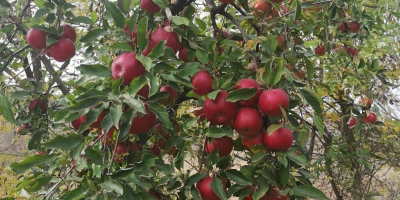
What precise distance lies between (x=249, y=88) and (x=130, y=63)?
29 cm

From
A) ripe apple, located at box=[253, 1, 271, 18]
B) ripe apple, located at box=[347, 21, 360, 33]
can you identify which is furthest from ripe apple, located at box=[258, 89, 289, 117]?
ripe apple, located at box=[347, 21, 360, 33]

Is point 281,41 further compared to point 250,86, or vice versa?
point 281,41

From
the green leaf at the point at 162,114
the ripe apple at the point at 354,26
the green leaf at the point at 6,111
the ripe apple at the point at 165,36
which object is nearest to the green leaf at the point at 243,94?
the green leaf at the point at 162,114

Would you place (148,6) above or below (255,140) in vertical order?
above

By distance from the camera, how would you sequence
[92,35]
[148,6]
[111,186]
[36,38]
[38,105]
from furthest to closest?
[38,105], [36,38], [148,6], [92,35], [111,186]

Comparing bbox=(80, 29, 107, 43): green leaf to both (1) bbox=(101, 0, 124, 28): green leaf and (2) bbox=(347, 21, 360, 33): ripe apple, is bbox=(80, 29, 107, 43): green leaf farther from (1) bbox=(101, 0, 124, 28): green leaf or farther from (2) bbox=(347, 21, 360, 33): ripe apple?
(2) bbox=(347, 21, 360, 33): ripe apple

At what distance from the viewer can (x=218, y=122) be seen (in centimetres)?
99

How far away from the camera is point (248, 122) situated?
912mm

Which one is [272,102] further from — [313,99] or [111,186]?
[111,186]

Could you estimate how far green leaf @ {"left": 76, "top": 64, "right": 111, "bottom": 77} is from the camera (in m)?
0.92

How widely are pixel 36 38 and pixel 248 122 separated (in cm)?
82

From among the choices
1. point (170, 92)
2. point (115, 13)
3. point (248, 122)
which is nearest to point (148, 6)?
point (115, 13)

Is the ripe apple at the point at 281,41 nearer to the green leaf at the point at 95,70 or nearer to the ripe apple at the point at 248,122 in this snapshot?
the ripe apple at the point at 248,122

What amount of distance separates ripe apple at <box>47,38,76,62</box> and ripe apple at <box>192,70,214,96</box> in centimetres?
52
